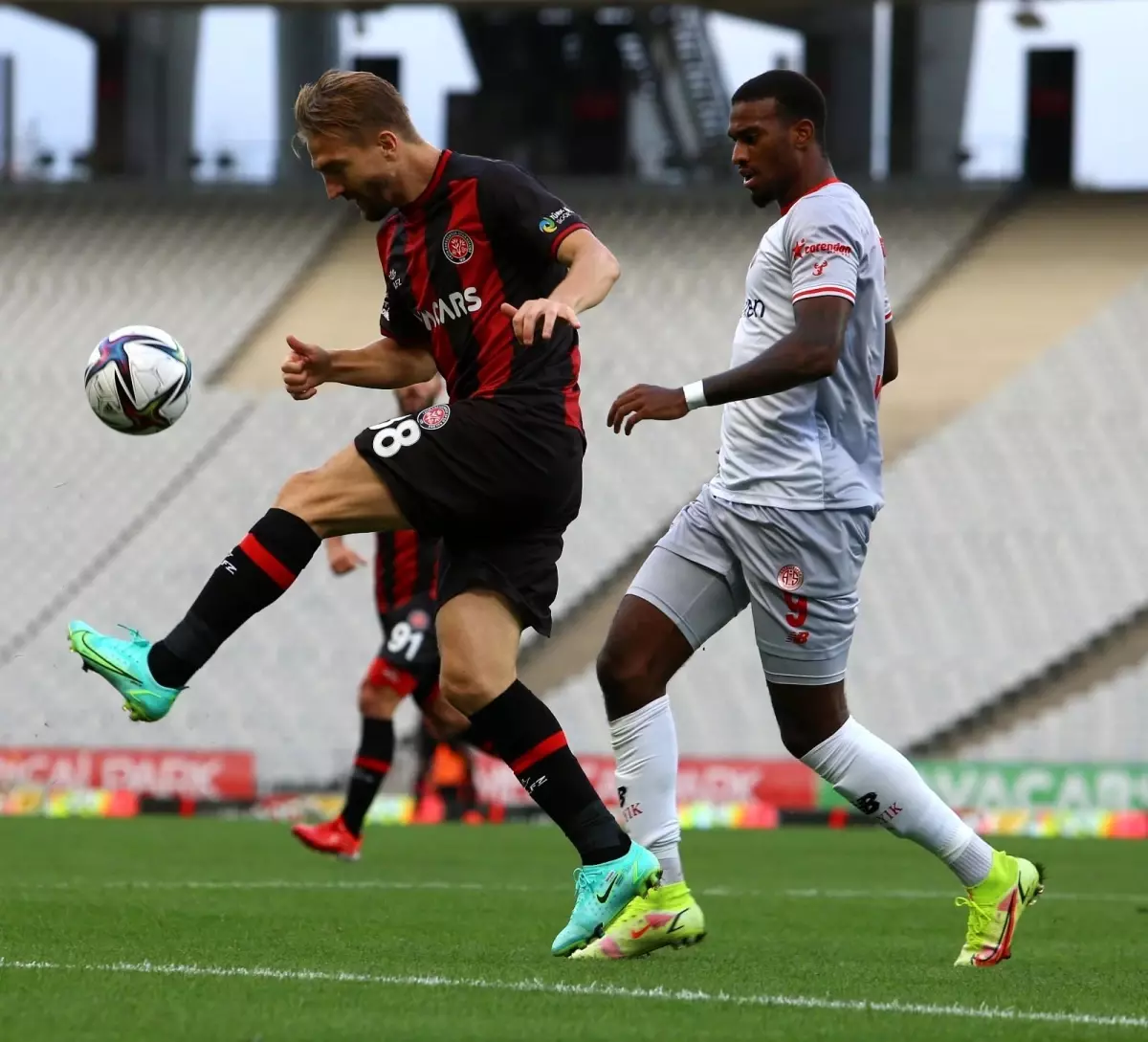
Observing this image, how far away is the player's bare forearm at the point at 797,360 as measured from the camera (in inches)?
202

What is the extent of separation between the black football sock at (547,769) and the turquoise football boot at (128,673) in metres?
0.82

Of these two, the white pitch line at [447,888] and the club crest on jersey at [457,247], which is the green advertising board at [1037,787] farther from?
the club crest on jersey at [457,247]

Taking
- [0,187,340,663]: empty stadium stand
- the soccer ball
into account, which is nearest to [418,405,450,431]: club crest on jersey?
the soccer ball

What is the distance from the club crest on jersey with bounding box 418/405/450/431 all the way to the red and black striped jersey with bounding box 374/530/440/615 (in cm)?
486

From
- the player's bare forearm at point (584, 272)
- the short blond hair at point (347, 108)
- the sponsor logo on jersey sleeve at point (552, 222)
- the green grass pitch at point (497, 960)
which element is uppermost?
the short blond hair at point (347, 108)

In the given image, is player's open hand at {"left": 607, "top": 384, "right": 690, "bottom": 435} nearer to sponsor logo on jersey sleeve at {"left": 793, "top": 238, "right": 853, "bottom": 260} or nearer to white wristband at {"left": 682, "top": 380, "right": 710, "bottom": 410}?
white wristband at {"left": 682, "top": 380, "right": 710, "bottom": 410}

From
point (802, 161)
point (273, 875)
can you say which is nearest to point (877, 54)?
point (273, 875)

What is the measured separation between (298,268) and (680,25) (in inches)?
243

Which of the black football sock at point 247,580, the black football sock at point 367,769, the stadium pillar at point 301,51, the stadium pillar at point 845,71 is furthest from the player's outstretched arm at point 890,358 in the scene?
the stadium pillar at point 301,51

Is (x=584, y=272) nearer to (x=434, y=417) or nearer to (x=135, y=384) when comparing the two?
(x=434, y=417)

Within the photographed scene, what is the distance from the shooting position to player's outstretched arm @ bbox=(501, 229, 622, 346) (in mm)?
4687

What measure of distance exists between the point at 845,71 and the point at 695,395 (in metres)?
21.0

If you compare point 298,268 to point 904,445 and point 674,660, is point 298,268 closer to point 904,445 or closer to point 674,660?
point 904,445

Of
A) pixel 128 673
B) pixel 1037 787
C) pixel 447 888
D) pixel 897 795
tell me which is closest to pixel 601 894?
pixel 897 795
